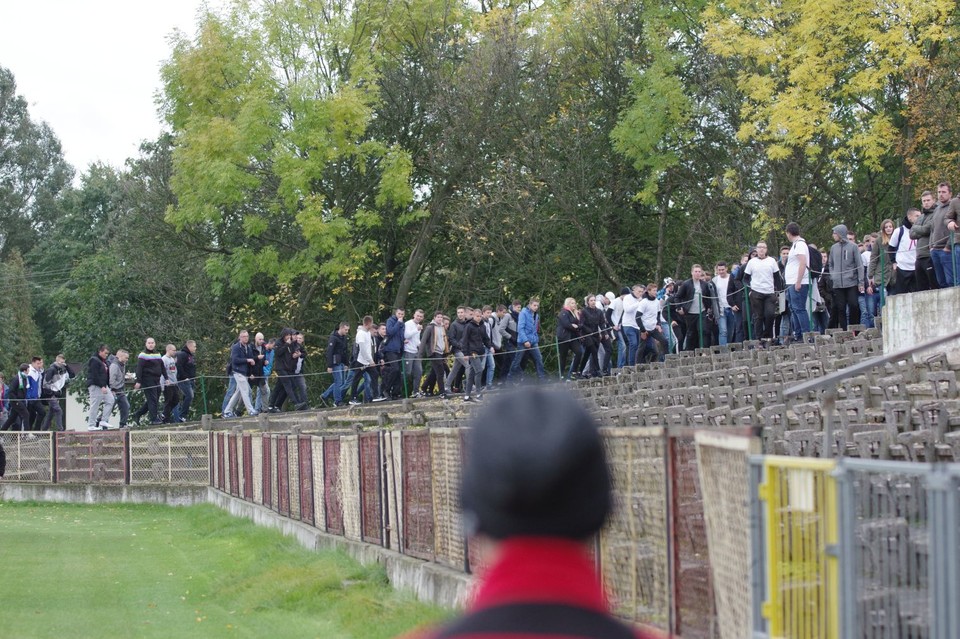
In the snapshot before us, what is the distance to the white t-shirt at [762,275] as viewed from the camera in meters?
24.3

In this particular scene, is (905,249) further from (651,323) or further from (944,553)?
(944,553)

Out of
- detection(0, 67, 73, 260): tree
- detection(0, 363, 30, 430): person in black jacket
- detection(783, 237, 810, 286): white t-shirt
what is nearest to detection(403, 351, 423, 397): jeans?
detection(783, 237, 810, 286): white t-shirt

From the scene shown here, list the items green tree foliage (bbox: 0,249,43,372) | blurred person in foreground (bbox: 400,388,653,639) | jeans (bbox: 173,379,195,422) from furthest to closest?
green tree foliage (bbox: 0,249,43,372), jeans (bbox: 173,379,195,422), blurred person in foreground (bbox: 400,388,653,639)

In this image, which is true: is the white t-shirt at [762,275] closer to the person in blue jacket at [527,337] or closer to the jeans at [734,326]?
the jeans at [734,326]

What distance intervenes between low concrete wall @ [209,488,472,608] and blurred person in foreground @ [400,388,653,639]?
9.00m

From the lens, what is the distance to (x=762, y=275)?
2434 cm

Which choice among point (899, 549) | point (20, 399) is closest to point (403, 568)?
point (899, 549)

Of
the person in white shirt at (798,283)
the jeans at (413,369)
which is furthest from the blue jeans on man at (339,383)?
the person in white shirt at (798,283)

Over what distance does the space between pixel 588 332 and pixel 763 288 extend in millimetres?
5083

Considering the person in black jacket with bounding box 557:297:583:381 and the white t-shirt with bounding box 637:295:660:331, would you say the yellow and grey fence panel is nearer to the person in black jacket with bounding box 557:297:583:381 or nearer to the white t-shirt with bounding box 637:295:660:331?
the white t-shirt with bounding box 637:295:660:331

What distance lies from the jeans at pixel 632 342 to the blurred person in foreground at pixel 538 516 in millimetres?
25693

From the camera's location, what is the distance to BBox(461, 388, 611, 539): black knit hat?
2.13 meters

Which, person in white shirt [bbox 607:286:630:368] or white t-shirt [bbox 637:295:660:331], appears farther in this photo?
person in white shirt [bbox 607:286:630:368]

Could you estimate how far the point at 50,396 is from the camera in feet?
117
